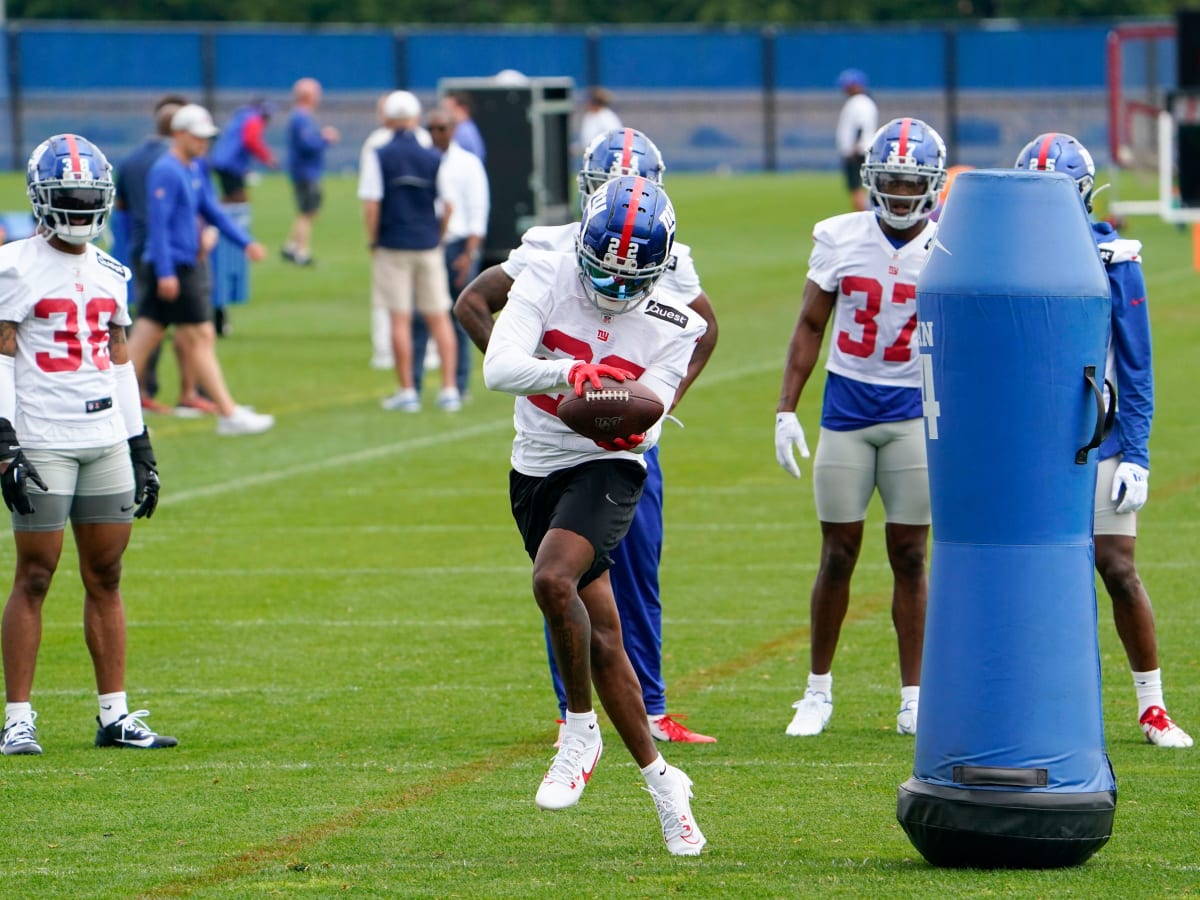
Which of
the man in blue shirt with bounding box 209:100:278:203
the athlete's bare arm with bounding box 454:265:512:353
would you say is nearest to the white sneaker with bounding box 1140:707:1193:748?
the athlete's bare arm with bounding box 454:265:512:353

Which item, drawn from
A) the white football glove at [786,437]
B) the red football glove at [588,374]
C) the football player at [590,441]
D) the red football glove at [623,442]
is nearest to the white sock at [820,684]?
the white football glove at [786,437]

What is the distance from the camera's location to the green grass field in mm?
5508

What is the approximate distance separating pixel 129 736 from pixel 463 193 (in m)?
8.92

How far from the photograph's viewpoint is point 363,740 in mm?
7082

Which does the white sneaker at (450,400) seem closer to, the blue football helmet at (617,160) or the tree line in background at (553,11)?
the blue football helmet at (617,160)

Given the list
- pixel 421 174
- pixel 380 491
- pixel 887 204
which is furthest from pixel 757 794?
pixel 421 174

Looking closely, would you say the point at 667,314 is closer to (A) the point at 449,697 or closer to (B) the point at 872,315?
(B) the point at 872,315

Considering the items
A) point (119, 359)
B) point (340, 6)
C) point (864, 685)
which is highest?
point (340, 6)

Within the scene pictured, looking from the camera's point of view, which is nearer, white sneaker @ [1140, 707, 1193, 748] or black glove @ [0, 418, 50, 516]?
black glove @ [0, 418, 50, 516]

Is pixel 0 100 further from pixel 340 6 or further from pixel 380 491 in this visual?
pixel 380 491

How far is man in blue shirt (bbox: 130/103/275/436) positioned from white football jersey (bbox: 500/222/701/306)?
7.04 metres

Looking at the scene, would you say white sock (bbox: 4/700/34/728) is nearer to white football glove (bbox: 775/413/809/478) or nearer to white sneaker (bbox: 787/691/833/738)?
white sneaker (bbox: 787/691/833/738)

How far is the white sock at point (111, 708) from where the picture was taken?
7.00 meters

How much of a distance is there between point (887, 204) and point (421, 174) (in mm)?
8193
